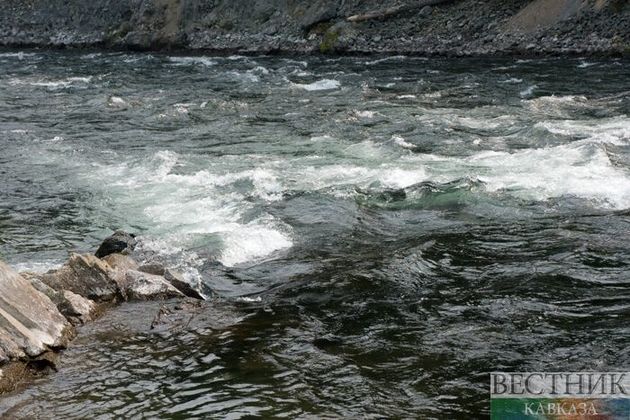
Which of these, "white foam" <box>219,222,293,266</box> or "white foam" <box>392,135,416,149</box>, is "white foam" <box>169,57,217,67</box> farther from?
"white foam" <box>219,222,293,266</box>

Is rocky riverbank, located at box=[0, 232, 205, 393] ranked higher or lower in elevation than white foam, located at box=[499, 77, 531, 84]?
Answer: higher

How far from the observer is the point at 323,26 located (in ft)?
128

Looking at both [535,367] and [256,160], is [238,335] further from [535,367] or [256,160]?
[256,160]

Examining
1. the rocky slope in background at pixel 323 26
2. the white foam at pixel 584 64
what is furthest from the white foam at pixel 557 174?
the rocky slope in background at pixel 323 26

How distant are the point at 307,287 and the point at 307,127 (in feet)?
36.5

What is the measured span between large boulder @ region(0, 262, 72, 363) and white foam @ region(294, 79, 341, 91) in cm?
1880

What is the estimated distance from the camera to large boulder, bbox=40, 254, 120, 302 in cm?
977

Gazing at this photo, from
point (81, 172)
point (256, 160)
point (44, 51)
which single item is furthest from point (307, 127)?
point (44, 51)

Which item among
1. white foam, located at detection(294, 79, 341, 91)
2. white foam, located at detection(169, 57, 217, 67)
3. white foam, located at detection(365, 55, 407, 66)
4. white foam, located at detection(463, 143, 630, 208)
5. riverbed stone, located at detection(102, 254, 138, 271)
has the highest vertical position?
riverbed stone, located at detection(102, 254, 138, 271)

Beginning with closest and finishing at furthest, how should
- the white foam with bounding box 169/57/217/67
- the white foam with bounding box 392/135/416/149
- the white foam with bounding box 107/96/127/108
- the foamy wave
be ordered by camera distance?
the white foam with bounding box 392/135/416/149, the white foam with bounding box 107/96/127/108, the foamy wave, the white foam with bounding box 169/57/217/67

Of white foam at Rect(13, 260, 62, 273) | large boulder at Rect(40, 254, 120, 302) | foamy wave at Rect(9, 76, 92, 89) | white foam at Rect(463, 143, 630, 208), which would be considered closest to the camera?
large boulder at Rect(40, 254, 120, 302)

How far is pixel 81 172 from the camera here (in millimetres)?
17328

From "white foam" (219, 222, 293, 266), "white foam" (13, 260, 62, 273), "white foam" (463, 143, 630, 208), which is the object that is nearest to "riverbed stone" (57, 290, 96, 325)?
"white foam" (13, 260, 62, 273)

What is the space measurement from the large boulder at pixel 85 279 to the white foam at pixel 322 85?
57.4ft
